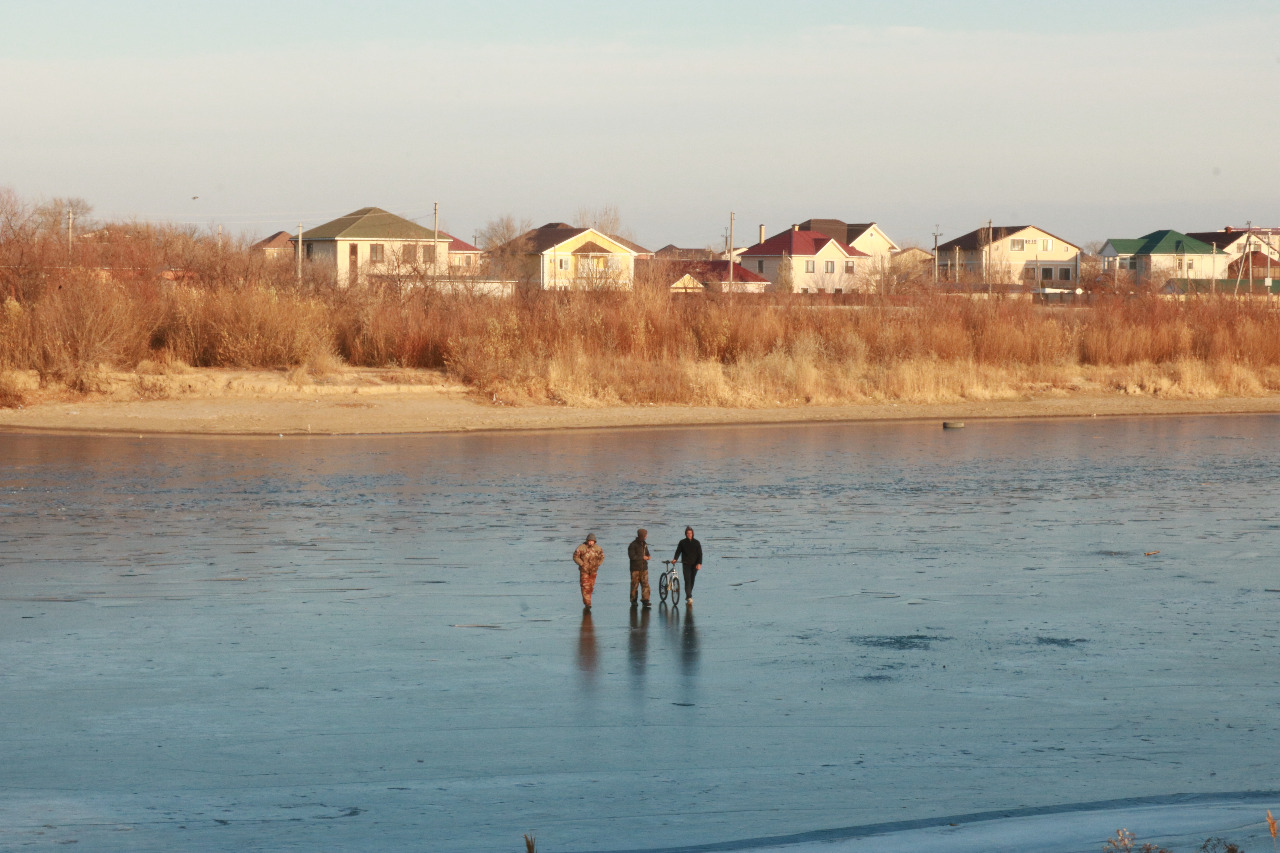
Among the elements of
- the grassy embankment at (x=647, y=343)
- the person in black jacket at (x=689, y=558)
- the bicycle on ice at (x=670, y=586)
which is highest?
the grassy embankment at (x=647, y=343)

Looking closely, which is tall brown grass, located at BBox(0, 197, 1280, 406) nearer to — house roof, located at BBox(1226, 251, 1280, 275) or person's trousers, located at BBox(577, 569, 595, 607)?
person's trousers, located at BBox(577, 569, 595, 607)

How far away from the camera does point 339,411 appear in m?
38.6

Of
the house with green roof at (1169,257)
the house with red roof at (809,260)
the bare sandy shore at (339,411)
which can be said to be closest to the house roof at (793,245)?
the house with red roof at (809,260)

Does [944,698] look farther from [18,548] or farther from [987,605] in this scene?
[18,548]

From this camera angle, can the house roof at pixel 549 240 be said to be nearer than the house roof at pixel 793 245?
Yes

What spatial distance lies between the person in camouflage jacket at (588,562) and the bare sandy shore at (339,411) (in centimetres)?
2318

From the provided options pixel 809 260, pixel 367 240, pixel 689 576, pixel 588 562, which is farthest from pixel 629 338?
pixel 809 260

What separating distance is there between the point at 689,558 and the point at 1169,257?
413 feet

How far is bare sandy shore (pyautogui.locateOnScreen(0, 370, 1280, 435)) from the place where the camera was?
3678 centimetres

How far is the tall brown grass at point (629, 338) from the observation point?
42.6 metres

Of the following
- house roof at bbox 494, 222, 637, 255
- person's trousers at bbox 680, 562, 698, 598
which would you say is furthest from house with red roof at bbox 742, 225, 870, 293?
person's trousers at bbox 680, 562, 698, 598

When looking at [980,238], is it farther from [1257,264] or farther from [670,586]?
[670,586]

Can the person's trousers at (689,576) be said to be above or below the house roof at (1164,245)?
below

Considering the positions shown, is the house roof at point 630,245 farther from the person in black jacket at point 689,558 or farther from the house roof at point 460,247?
the person in black jacket at point 689,558
